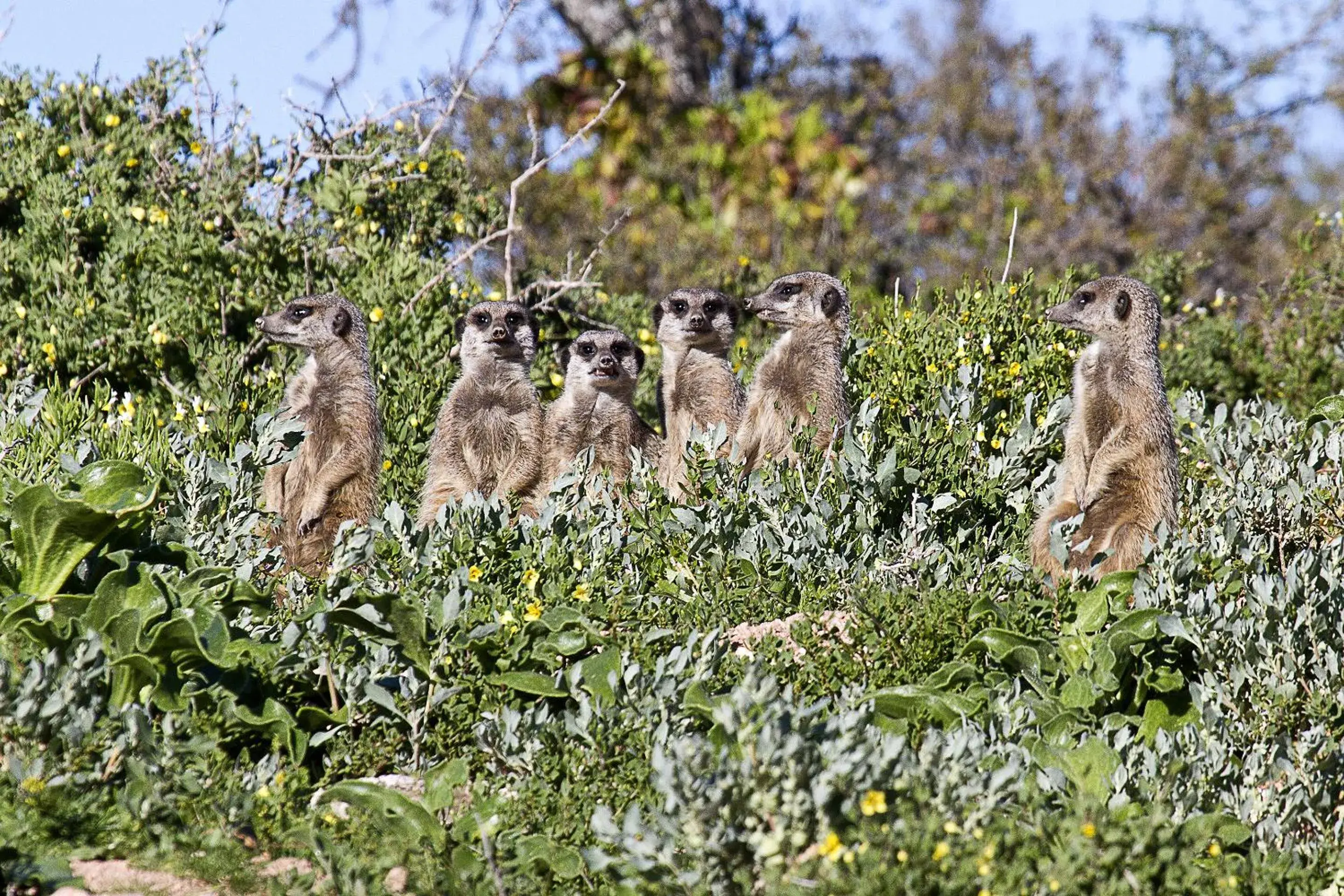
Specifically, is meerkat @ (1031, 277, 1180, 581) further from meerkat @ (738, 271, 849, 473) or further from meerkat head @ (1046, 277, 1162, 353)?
meerkat @ (738, 271, 849, 473)

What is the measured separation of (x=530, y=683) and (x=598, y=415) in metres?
2.95

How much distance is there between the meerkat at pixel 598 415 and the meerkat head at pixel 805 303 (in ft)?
2.32

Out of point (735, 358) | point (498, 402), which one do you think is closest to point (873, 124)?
point (735, 358)

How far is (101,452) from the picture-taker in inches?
228

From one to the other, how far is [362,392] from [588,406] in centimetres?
104

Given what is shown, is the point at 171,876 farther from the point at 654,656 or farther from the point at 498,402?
the point at 498,402

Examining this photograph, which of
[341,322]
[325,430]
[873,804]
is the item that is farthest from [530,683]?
[341,322]

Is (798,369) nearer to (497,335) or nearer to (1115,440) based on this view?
(497,335)

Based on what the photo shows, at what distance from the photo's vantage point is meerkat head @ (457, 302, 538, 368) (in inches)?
276

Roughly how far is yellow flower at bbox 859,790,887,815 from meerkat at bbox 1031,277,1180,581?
2289 mm

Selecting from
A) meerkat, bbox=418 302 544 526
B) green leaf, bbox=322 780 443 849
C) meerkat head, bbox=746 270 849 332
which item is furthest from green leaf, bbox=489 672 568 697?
meerkat head, bbox=746 270 849 332

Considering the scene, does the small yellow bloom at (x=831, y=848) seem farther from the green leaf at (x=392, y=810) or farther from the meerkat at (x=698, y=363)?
the meerkat at (x=698, y=363)

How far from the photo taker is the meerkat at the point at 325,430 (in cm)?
658

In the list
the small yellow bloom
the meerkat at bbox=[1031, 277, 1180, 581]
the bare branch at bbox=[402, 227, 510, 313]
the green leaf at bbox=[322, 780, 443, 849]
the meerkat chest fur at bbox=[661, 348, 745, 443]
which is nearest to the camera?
the small yellow bloom
